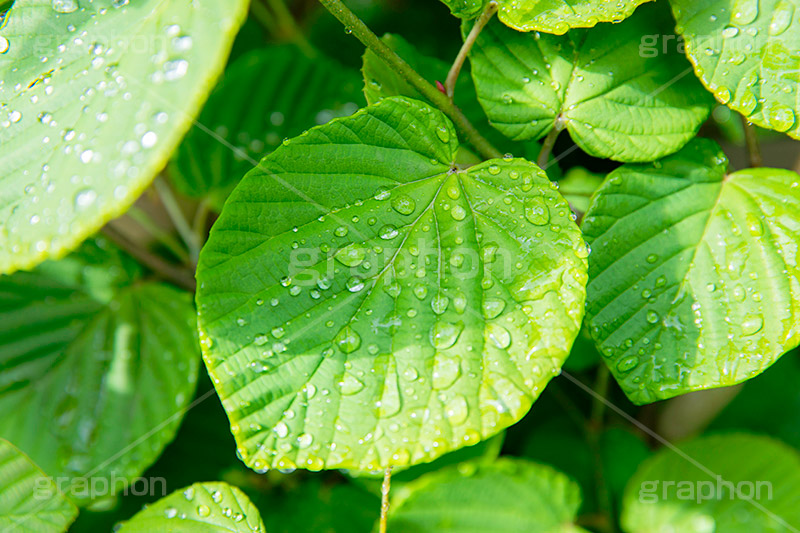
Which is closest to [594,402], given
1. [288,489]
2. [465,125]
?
[288,489]

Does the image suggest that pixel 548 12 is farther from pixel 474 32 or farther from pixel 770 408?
pixel 770 408

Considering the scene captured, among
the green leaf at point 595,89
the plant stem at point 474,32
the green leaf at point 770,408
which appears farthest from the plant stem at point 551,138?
the green leaf at point 770,408

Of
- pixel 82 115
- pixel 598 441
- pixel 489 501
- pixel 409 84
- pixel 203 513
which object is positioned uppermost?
pixel 82 115

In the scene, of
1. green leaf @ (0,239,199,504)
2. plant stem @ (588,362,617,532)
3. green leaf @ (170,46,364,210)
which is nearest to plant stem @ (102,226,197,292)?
green leaf @ (0,239,199,504)

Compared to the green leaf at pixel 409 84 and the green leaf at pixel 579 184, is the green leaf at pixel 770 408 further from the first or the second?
the green leaf at pixel 409 84

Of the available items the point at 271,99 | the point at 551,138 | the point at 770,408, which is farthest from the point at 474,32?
the point at 770,408

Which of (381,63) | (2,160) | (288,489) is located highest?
(2,160)

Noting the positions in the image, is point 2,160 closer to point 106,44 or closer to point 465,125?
point 106,44
